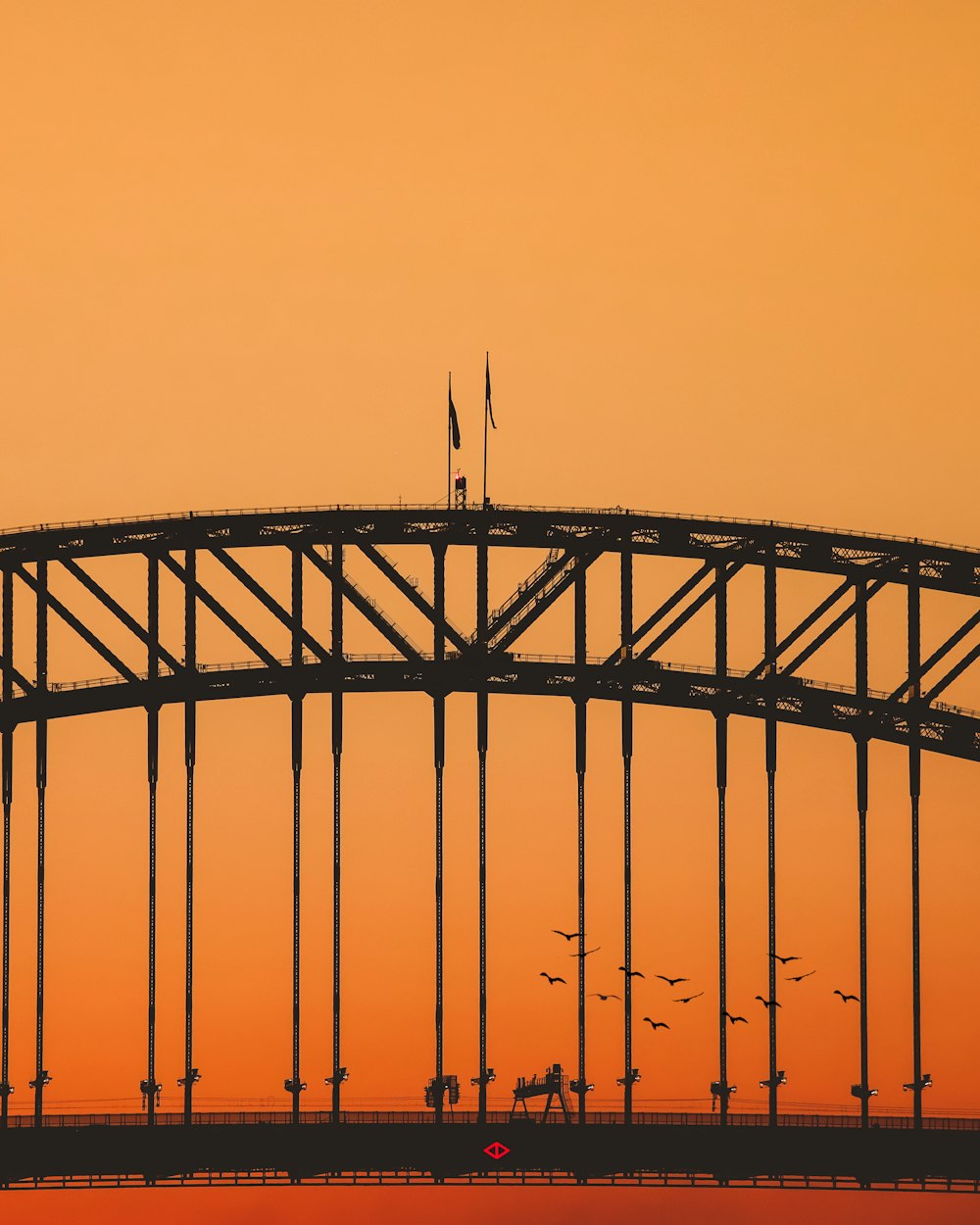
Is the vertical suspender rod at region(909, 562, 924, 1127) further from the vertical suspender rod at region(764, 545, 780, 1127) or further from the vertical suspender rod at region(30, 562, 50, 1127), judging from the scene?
the vertical suspender rod at region(30, 562, 50, 1127)

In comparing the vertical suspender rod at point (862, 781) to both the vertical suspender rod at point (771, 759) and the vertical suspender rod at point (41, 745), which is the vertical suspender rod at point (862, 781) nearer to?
the vertical suspender rod at point (771, 759)

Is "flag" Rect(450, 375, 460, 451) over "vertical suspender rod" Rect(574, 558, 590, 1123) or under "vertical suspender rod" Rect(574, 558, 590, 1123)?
over

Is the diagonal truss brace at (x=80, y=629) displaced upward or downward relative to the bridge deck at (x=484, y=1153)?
upward

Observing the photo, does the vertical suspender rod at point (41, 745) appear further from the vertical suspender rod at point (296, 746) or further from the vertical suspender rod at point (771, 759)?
the vertical suspender rod at point (771, 759)

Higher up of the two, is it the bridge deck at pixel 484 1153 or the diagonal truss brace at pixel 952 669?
the diagonal truss brace at pixel 952 669

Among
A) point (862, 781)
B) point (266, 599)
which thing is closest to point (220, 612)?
point (266, 599)

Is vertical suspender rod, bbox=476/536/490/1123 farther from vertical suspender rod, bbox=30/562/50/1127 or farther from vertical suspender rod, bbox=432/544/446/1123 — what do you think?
vertical suspender rod, bbox=30/562/50/1127

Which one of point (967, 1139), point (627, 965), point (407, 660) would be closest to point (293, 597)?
point (407, 660)

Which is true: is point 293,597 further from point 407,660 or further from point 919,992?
point 919,992
